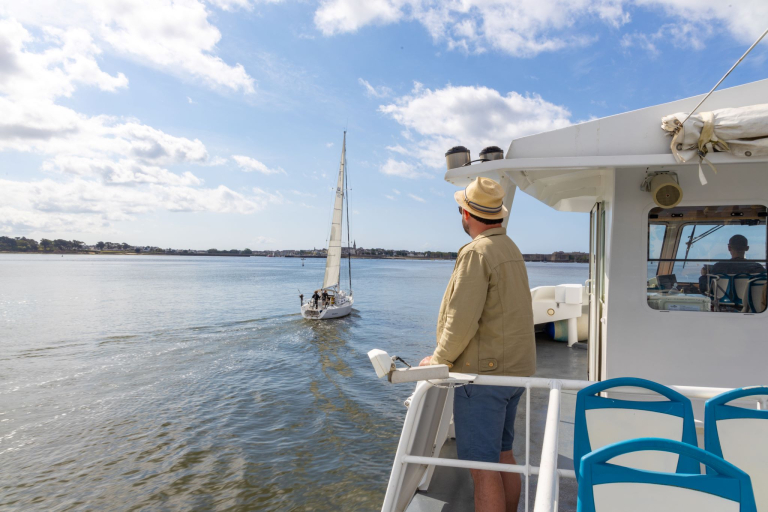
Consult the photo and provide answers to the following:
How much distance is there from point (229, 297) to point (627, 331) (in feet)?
147

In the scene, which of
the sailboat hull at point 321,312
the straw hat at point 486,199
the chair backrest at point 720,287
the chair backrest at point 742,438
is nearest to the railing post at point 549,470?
the chair backrest at point 742,438

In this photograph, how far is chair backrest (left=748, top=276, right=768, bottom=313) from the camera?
3764 millimetres

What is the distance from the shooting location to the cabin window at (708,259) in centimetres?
380

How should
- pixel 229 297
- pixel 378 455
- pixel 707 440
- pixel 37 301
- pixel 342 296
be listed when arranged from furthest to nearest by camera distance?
pixel 229 297 < pixel 37 301 < pixel 342 296 < pixel 378 455 < pixel 707 440

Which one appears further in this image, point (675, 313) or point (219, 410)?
point (219, 410)

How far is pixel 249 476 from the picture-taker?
7602 millimetres

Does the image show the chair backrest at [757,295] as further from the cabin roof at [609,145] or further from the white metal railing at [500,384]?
the white metal railing at [500,384]

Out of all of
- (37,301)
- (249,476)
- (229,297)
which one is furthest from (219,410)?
(37,301)

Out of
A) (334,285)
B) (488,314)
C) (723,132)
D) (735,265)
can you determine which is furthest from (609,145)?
(334,285)

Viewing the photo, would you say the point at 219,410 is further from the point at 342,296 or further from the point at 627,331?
the point at 342,296

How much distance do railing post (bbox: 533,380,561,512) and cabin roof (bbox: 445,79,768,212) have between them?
2402mm

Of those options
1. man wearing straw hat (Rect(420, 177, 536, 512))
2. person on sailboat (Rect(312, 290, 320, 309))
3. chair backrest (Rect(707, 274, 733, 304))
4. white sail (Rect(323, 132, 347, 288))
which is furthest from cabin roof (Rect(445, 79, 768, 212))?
white sail (Rect(323, 132, 347, 288))

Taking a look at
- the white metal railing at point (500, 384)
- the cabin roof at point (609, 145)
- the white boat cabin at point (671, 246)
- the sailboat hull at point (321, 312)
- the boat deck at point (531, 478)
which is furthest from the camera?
the sailboat hull at point (321, 312)

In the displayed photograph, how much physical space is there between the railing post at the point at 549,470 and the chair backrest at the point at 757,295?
2.98 meters
